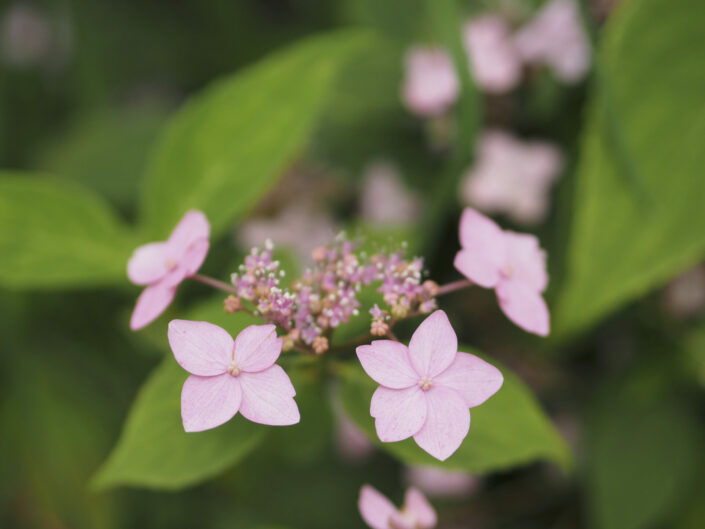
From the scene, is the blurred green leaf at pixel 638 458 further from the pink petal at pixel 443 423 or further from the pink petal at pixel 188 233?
the pink petal at pixel 188 233

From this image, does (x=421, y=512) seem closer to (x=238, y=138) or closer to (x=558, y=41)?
(x=238, y=138)

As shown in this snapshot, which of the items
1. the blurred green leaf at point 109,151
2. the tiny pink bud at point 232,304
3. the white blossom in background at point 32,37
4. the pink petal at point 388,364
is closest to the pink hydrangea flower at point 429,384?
the pink petal at point 388,364

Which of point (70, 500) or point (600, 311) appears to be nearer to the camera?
point (600, 311)

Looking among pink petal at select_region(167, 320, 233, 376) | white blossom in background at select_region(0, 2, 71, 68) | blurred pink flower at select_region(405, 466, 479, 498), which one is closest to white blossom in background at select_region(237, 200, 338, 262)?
blurred pink flower at select_region(405, 466, 479, 498)

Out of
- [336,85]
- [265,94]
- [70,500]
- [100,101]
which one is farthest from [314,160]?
[70,500]

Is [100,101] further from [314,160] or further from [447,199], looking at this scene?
[447,199]

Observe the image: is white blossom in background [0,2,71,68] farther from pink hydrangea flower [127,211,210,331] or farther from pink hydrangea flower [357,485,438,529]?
pink hydrangea flower [357,485,438,529]
